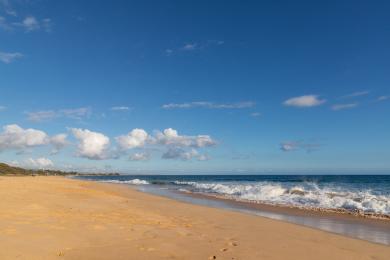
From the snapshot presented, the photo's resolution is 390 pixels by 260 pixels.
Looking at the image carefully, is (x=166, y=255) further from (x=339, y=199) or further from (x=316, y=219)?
(x=339, y=199)

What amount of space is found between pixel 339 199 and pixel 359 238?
12710mm

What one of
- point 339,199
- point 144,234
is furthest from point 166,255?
point 339,199

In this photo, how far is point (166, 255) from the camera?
6.69 metres

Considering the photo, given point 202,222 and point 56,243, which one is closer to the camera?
point 56,243

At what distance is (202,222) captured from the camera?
11.6 m

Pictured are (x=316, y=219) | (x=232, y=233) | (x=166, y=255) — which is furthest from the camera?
(x=316, y=219)

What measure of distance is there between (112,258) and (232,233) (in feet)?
13.4

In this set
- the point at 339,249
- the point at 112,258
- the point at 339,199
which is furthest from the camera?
the point at 339,199

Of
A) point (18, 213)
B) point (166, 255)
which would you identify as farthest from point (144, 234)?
point (18, 213)

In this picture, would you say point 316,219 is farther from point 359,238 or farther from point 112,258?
point 112,258

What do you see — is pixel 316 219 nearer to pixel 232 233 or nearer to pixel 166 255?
pixel 232 233

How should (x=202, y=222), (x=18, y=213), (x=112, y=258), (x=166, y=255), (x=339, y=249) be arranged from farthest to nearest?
(x=202, y=222) → (x=18, y=213) → (x=339, y=249) → (x=166, y=255) → (x=112, y=258)

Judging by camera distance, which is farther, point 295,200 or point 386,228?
point 295,200

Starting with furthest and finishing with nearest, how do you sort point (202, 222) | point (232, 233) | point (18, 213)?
point (202, 222) < point (18, 213) < point (232, 233)
